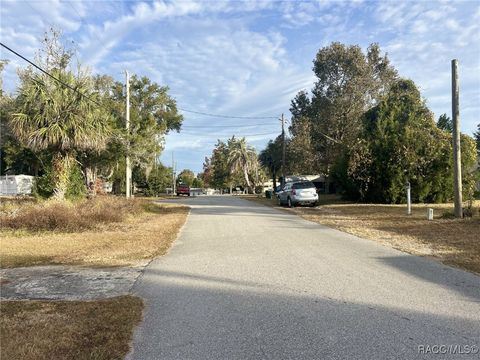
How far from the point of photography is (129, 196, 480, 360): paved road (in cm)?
469

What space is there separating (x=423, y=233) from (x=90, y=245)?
9846 mm

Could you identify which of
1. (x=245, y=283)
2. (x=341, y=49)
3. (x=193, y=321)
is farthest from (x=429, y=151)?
(x=193, y=321)

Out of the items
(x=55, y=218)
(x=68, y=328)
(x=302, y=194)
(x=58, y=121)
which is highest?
(x=58, y=121)

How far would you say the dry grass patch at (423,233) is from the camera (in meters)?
10.4

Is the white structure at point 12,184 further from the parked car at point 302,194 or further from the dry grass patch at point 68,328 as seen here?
the dry grass patch at point 68,328

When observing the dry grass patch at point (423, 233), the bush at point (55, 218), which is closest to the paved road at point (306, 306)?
the dry grass patch at point (423, 233)

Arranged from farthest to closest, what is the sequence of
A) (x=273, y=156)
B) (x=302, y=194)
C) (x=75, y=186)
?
(x=273, y=156), (x=302, y=194), (x=75, y=186)

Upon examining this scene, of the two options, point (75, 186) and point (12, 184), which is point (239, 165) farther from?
point (75, 186)

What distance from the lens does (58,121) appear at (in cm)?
1894

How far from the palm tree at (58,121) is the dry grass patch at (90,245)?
4.46 metres

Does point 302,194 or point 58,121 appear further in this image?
point 302,194

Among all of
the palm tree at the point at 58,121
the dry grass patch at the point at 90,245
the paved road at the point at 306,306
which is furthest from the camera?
the palm tree at the point at 58,121

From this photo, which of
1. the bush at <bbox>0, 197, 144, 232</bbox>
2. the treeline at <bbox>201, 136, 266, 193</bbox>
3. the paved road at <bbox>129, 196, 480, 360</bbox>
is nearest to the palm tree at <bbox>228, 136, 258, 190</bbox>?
the treeline at <bbox>201, 136, 266, 193</bbox>

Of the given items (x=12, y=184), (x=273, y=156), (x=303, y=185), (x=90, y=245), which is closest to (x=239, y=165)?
(x=273, y=156)
